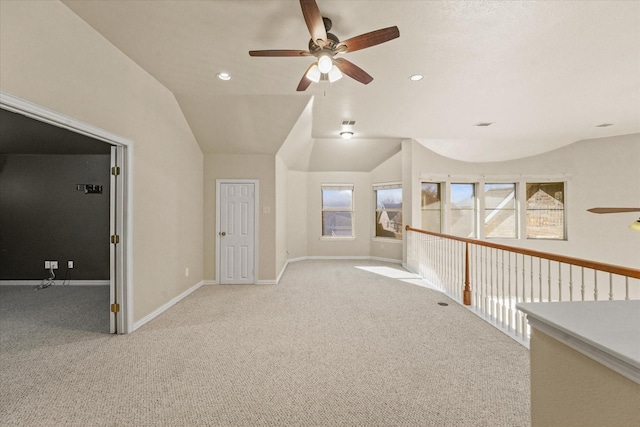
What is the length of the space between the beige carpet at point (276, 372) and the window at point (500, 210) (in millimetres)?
4112

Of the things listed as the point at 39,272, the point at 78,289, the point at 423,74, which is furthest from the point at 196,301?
the point at 423,74

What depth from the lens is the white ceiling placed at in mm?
2168

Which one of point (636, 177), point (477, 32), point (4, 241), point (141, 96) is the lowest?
point (4, 241)

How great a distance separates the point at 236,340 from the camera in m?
2.66

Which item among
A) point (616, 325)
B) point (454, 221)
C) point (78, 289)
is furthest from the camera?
point (454, 221)

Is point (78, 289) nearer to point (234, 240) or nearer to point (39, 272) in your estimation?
point (39, 272)

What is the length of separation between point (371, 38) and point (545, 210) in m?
7.02

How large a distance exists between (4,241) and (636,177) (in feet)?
41.5

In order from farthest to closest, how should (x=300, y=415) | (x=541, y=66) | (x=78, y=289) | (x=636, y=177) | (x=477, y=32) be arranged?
(x=636, y=177)
(x=78, y=289)
(x=541, y=66)
(x=477, y=32)
(x=300, y=415)

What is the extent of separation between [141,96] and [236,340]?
2988 mm

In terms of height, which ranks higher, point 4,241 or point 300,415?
point 4,241

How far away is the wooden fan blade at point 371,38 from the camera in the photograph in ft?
6.13

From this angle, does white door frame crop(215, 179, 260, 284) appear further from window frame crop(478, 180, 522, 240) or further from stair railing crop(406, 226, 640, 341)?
window frame crop(478, 180, 522, 240)

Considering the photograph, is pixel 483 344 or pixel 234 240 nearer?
pixel 483 344
